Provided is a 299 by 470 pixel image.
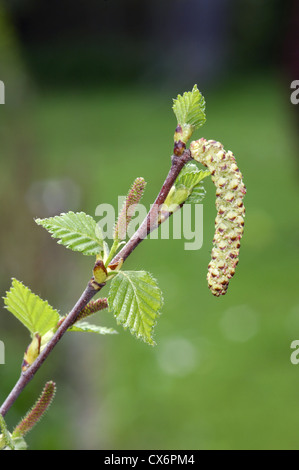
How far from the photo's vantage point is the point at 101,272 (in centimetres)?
75

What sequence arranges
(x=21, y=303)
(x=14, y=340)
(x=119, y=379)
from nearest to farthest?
(x=21, y=303)
(x=14, y=340)
(x=119, y=379)

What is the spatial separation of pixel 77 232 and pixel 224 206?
0.19m

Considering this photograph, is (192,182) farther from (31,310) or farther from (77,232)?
(31,310)

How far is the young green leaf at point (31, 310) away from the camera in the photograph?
85cm

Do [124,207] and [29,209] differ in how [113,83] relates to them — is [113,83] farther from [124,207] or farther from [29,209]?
[124,207]

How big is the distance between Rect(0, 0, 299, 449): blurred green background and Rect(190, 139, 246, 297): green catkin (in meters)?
2.50

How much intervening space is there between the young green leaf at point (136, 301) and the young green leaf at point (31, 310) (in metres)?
0.10

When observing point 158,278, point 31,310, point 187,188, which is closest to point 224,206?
point 187,188

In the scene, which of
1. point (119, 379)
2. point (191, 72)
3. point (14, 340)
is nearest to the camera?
point (14, 340)

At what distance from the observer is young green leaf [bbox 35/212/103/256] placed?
796 millimetres

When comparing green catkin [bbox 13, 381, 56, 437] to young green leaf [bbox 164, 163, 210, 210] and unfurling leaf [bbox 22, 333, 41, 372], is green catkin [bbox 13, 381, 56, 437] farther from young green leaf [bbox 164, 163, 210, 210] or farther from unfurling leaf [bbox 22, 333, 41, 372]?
young green leaf [bbox 164, 163, 210, 210]

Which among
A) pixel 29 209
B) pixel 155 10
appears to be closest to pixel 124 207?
pixel 29 209

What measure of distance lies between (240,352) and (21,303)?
5072 mm

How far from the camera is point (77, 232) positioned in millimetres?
809
